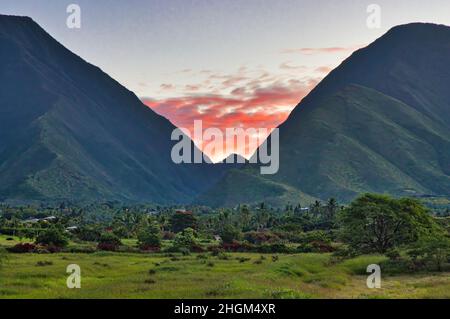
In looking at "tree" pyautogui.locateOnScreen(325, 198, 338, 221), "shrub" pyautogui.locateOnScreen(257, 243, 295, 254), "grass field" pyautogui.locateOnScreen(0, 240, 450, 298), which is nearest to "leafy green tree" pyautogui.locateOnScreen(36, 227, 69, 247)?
"grass field" pyautogui.locateOnScreen(0, 240, 450, 298)

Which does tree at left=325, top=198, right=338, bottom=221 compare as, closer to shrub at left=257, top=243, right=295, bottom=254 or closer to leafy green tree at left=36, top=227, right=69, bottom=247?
shrub at left=257, top=243, right=295, bottom=254

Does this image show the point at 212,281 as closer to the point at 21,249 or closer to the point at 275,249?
the point at 21,249

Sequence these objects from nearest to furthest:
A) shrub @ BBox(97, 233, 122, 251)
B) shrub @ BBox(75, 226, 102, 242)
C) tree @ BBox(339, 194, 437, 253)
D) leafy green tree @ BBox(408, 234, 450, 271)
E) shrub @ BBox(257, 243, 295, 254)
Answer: leafy green tree @ BBox(408, 234, 450, 271) → tree @ BBox(339, 194, 437, 253) → shrub @ BBox(97, 233, 122, 251) → shrub @ BBox(257, 243, 295, 254) → shrub @ BBox(75, 226, 102, 242)

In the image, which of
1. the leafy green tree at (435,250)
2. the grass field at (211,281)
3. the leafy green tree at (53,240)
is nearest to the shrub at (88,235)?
the leafy green tree at (53,240)

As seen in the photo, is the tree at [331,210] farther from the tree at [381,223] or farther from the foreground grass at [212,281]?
the foreground grass at [212,281]
